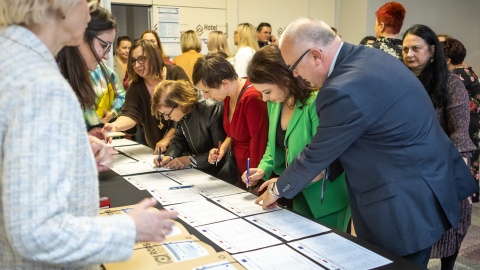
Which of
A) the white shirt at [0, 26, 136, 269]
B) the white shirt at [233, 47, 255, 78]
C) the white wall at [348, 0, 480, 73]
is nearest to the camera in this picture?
the white shirt at [0, 26, 136, 269]

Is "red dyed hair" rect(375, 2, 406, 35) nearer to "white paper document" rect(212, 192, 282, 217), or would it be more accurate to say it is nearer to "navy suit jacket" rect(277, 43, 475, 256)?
"navy suit jacket" rect(277, 43, 475, 256)

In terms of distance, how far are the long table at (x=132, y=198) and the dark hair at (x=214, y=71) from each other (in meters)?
0.66

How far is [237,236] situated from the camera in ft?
4.57

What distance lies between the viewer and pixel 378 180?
1378 mm

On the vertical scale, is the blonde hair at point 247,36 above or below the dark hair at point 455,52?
above

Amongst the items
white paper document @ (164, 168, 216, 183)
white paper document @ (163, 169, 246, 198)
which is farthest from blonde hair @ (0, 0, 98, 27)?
white paper document @ (164, 168, 216, 183)

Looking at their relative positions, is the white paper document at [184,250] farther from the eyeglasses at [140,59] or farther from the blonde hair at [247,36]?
the blonde hair at [247,36]

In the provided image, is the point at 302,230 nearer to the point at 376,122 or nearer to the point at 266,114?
the point at 376,122

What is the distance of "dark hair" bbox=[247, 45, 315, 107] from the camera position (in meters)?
1.84

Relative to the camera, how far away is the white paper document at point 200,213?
1.54 m

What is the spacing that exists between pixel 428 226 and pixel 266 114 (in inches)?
39.5

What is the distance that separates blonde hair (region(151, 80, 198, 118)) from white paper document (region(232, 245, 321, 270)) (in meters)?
1.27

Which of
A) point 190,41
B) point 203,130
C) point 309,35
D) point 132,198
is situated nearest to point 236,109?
point 203,130

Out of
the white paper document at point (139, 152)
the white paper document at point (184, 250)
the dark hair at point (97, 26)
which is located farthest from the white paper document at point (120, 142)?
the white paper document at point (184, 250)
